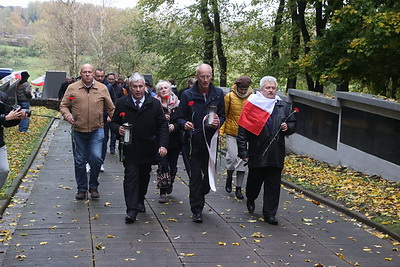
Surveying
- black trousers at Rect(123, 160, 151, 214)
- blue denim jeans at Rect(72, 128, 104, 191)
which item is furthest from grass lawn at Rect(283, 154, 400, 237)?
blue denim jeans at Rect(72, 128, 104, 191)

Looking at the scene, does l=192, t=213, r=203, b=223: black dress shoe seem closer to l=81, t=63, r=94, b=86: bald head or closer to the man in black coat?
the man in black coat

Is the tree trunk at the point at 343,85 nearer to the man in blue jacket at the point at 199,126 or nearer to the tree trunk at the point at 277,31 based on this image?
the tree trunk at the point at 277,31

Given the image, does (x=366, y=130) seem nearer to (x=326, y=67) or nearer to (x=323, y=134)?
(x=323, y=134)

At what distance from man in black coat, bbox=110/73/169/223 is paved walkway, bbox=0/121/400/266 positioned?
0.47 meters

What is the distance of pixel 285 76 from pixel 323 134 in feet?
34.4

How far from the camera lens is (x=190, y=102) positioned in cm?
830

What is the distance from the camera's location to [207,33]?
99.5 feet

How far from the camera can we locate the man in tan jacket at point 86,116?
9.19 meters

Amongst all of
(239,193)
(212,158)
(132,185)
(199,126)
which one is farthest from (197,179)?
(239,193)

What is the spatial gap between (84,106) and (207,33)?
21.6 m

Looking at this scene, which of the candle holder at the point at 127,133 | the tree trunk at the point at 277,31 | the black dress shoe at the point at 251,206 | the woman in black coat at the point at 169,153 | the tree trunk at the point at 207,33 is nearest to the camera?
the candle holder at the point at 127,133

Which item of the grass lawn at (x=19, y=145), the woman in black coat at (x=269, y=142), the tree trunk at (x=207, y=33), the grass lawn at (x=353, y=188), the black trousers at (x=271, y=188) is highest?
the tree trunk at (x=207, y=33)

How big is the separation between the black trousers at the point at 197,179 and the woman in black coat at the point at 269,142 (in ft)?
1.72

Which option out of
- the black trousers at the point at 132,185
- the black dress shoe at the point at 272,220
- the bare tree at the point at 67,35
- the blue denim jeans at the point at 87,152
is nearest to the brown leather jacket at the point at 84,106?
the blue denim jeans at the point at 87,152
